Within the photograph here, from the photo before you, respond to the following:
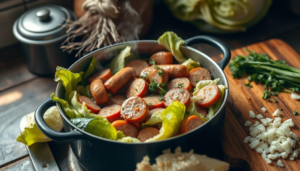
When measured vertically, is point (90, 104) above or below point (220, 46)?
below

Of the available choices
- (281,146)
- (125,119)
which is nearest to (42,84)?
(125,119)

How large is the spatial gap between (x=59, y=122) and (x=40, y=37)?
0.47 m

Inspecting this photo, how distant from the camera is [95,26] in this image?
174cm

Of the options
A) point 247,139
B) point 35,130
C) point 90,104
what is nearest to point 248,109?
point 247,139

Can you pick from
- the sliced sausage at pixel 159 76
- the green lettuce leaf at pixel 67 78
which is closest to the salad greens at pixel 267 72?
the sliced sausage at pixel 159 76

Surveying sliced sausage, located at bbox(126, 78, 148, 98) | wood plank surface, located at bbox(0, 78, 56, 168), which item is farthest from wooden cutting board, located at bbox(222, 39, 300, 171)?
wood plank surface, located at bbox(0, 78, 56, 168)

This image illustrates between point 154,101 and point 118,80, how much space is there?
6.2 inches

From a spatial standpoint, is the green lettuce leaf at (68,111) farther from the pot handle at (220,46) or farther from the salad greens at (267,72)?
the salad greens at (267,72)

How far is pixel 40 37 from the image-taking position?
1610 mm

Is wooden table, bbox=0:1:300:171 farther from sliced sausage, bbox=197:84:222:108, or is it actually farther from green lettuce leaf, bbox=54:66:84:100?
sliced sausage, bbox=197:84:222:108

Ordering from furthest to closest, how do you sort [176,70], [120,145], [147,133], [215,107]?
[176,70] < [215,107] < [147,133] < [120,145]

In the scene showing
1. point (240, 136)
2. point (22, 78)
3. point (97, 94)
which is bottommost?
point (22, 78)

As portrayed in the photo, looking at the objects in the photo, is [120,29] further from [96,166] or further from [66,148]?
[96,166]

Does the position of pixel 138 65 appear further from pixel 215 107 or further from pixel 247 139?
pixel 247 139
